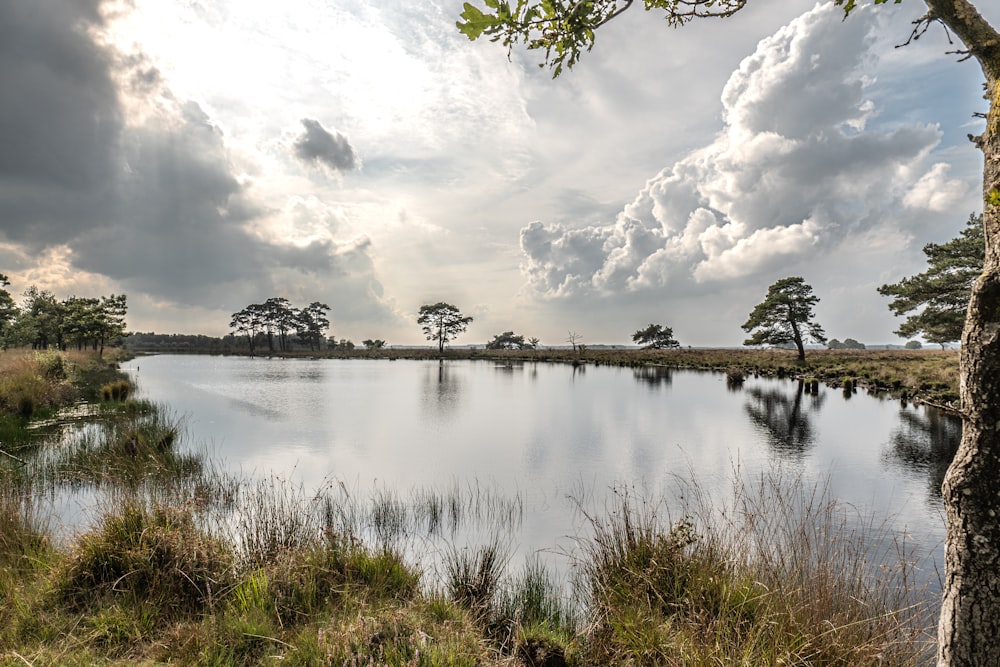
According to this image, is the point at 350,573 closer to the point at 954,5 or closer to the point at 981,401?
the point at 981,401

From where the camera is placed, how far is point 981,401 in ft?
6.61

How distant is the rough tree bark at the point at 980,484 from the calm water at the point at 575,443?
4.98 meters

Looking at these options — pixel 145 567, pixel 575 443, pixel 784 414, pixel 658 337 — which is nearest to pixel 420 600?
pixel 145 567

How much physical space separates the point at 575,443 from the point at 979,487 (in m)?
13.1

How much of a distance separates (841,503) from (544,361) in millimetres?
61507

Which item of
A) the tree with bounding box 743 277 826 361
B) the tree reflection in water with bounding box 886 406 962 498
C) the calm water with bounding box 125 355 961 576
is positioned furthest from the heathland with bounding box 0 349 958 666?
the tree with bounding box 743 277 826 361

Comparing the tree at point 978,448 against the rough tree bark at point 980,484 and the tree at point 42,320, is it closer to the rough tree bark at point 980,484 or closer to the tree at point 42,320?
the rough tree bark at point 980,484

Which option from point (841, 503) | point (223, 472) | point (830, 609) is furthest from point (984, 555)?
point (223, 472)

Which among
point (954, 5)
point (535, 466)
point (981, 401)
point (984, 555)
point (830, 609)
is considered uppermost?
point (954, 5)

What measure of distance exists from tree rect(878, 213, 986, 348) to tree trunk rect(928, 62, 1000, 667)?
25.3m

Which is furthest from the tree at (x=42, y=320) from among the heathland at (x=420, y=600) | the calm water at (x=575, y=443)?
the heathland at (x=420, y=600)

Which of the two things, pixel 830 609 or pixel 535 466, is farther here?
pixel 535 466

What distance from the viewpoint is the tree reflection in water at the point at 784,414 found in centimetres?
1482

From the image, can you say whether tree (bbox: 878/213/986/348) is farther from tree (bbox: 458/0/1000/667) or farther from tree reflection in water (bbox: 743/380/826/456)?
tree (bbox: 458/0/1000/667)
